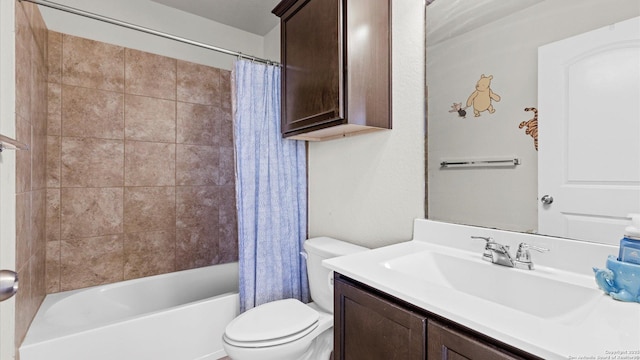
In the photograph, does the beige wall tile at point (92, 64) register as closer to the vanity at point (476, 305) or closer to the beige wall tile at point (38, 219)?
the beige wall tile at point (38, 219)

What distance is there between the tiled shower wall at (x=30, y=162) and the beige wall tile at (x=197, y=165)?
0.80 meters

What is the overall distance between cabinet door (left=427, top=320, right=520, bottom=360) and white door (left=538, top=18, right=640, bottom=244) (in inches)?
23.2

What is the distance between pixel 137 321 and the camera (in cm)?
149

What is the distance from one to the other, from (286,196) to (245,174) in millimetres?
323

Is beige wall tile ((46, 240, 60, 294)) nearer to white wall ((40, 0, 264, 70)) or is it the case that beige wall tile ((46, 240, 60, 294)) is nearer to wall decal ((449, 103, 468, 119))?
white wall ((40, 0, 264, 70))

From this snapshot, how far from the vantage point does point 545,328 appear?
0.56 metres

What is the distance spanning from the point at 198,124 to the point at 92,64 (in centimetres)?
78

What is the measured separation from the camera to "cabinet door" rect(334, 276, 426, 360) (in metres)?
0.73

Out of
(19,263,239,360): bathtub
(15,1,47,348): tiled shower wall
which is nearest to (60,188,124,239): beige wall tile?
(15,1,47,348): tiled shower wall

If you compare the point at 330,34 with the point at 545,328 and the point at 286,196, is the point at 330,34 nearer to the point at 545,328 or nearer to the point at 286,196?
the point at 286,196

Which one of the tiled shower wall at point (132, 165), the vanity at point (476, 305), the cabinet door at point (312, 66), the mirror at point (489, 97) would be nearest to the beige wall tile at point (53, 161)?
the tiled shower wall at point (132, 165)

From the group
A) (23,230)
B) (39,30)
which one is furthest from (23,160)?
(39,30)

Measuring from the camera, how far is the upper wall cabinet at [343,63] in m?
1.28

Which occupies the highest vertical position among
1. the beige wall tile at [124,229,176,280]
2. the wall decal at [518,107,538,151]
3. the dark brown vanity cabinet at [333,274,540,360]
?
the wall decal at [518,107,538,151]
